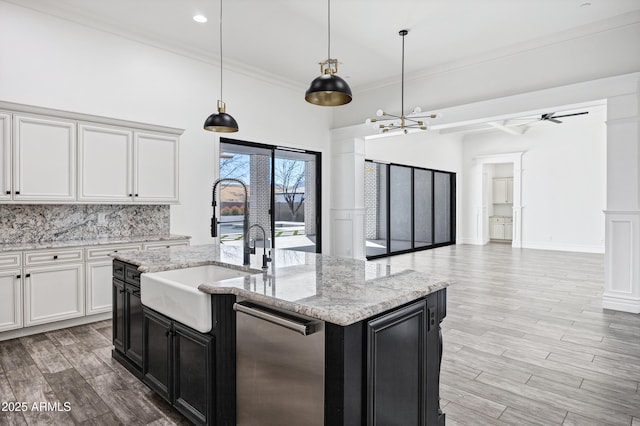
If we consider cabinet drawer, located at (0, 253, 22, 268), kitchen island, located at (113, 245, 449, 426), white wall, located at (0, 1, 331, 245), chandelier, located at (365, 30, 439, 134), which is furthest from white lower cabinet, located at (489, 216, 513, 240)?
cabinet drawer, located at (0, 253, 22, 268)

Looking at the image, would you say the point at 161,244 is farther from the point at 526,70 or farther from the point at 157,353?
the point at 526,70

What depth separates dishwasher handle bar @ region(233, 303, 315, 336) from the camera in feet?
4.72

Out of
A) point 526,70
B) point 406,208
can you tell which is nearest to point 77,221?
point 526,70

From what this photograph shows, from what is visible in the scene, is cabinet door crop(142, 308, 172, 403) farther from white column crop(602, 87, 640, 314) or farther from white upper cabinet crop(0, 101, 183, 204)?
white column crop(602, 87, 640, 314)

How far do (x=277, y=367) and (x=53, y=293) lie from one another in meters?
3.20

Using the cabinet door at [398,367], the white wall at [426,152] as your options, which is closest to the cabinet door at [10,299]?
the cabinet door at [398,367]

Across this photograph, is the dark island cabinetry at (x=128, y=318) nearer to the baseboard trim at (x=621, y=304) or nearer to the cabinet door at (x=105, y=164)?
the cabinet door at (x=105, y=164)

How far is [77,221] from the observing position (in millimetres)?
4301

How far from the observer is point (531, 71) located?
16.9ft

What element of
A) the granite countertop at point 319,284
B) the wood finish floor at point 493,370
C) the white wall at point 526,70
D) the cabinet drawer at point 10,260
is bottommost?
the wood finish floor at point 493,370

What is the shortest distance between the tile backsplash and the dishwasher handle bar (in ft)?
11.4

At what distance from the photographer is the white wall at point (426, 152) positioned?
340 inches

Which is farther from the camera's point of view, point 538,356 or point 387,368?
point 538,356

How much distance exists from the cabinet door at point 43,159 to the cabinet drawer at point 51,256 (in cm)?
55
